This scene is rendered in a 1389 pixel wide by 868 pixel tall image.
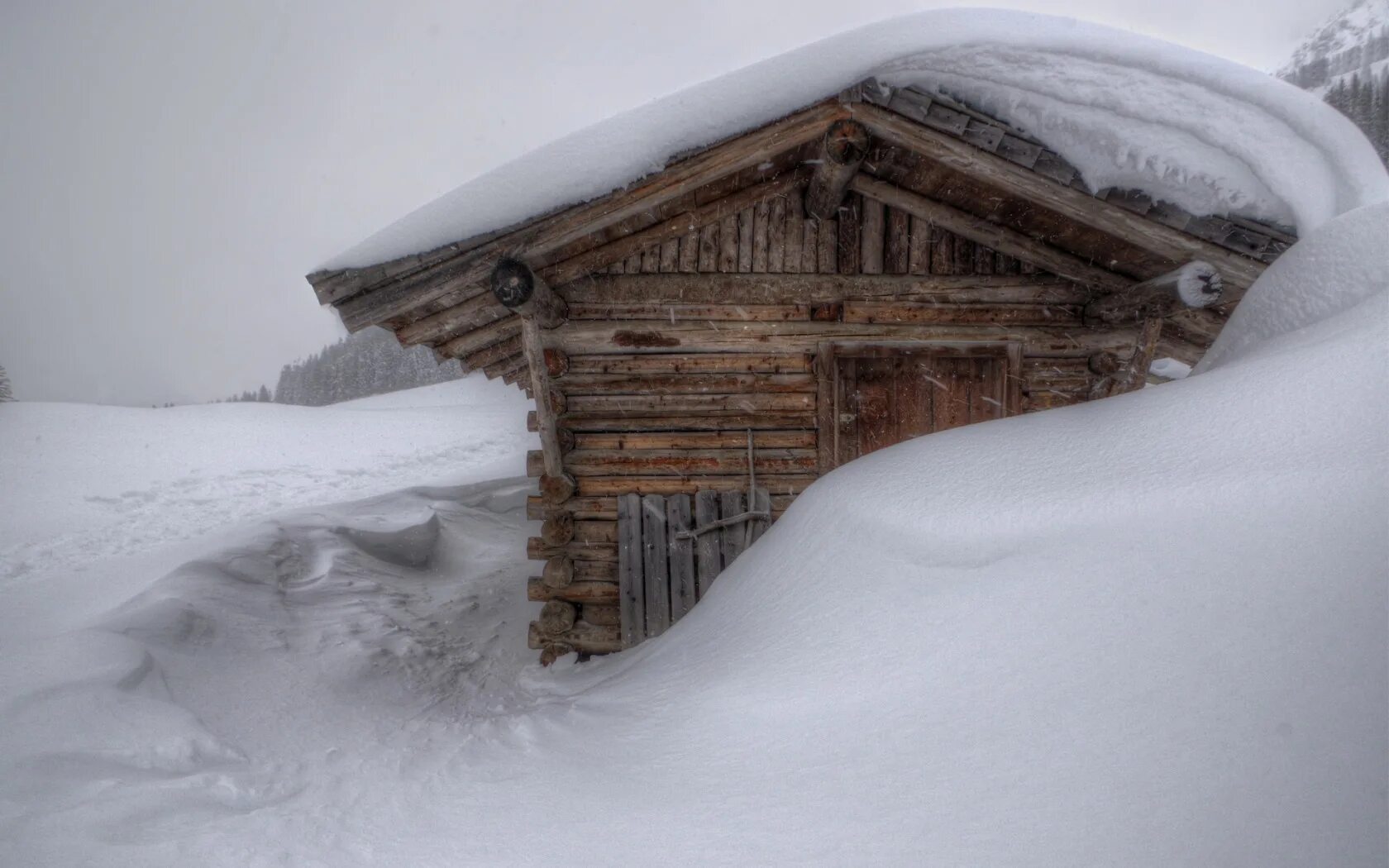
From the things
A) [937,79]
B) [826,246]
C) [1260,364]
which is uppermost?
[937,79]

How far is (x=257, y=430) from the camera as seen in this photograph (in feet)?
70.1

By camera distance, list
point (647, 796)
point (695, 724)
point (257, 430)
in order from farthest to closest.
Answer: point (257, 430) → point (695, 724) → point (647, 796)

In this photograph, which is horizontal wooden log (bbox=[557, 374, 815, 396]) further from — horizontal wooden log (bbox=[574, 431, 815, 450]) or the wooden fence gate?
the wooden fence gate

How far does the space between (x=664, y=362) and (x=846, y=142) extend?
2036 millimetres

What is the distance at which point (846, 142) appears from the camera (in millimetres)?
4051

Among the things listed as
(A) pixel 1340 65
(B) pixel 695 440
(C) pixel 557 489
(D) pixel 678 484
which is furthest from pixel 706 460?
(A) pixel 1340 65

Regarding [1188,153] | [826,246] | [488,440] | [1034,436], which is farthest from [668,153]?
[488,440]

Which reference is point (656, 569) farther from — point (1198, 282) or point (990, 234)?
point (1198, 282)

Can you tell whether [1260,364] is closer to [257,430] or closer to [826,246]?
[826,246]

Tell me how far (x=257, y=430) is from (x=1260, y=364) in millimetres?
24937

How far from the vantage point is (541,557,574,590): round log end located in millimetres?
5184

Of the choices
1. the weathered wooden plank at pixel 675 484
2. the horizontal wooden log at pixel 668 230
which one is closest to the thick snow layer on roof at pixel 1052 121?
the horizontal wooden log at pixel 668 230

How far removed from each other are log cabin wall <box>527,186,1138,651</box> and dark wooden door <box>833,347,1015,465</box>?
185mm

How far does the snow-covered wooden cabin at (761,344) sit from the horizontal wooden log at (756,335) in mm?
14
